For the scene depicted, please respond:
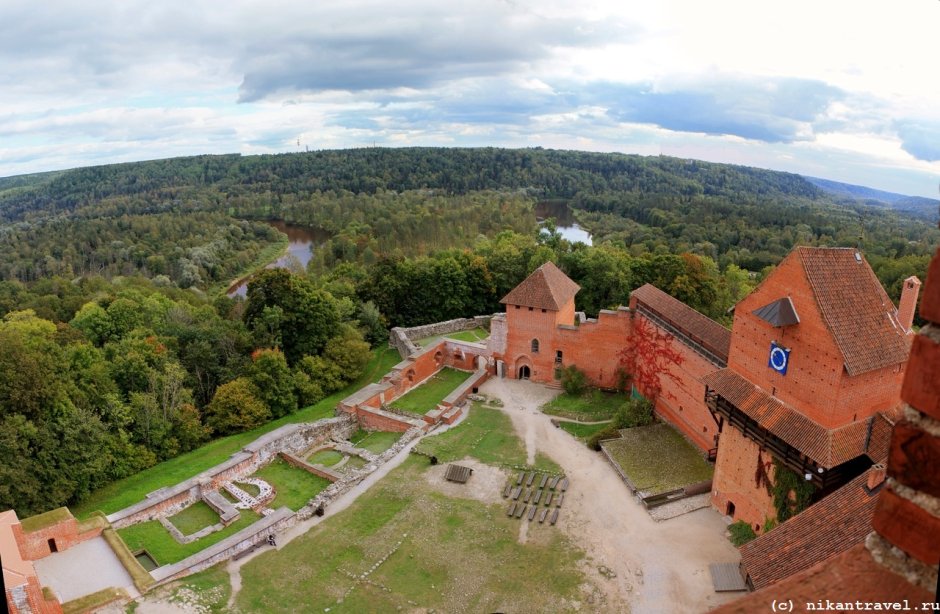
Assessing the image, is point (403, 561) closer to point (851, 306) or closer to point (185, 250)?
point (851, 306)

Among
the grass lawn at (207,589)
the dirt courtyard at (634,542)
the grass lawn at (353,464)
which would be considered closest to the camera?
the dirt courtyard at (634,542)

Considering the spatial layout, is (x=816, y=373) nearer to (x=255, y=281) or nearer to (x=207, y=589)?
(x=207, y=589)

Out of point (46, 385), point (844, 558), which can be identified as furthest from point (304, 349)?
point (844, 558)

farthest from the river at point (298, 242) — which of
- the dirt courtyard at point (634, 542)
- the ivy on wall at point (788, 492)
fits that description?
the ivy on wall at point (788, 492)

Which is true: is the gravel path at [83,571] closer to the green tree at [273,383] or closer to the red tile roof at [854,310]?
the green tree at [273,383]

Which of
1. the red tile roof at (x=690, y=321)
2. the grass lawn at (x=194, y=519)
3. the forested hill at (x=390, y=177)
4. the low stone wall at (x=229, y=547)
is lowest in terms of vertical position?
the grass lawn at (x=194, y=519)

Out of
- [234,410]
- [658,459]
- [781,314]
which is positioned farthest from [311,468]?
[781,314]

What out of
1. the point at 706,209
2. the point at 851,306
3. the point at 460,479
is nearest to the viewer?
the point at 851,306
